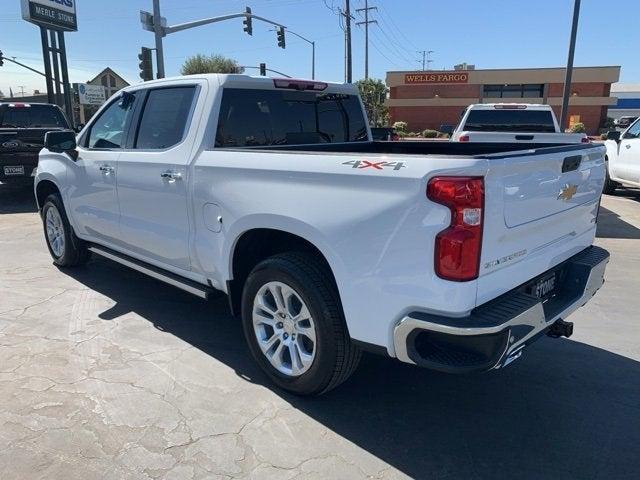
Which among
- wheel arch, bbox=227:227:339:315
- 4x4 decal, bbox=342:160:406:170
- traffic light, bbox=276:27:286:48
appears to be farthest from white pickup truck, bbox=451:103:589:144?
traffic light, bbox=276:27:286:48

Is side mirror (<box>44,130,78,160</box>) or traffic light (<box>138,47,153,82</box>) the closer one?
side mirror (<box>44,130,78,160</box>)

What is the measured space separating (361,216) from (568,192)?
4.30 feet

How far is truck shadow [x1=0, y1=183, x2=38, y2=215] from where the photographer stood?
10.5 metres

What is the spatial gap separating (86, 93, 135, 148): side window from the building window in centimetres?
5010

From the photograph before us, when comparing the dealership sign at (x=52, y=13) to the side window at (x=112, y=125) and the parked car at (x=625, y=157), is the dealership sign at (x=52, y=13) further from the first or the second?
the parked car at (x=625, y=157)

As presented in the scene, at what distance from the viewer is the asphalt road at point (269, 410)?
2.70 metres

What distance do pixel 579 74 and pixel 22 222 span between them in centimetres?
5052

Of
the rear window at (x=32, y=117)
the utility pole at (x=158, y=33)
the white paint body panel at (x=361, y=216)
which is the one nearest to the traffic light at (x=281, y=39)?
the utility pole at (x=158, y=33)

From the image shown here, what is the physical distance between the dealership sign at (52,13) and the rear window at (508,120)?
18555 mm

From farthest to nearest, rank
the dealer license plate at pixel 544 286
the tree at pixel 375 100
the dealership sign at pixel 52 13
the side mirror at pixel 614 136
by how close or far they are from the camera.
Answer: the tree at pixel 375 100
the dealership sign at pixel 52 13
the side mirror at pixel 614 136
the dealer license plate at pixel 544 286

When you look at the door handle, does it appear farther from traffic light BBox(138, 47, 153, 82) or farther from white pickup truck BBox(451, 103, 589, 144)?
traffic light BBox(138, 47, 153, 82)

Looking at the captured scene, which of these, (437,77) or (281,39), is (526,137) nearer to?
(281,39)

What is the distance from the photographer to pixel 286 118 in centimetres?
419

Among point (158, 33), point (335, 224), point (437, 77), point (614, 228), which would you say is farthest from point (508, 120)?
point (437, 77)
